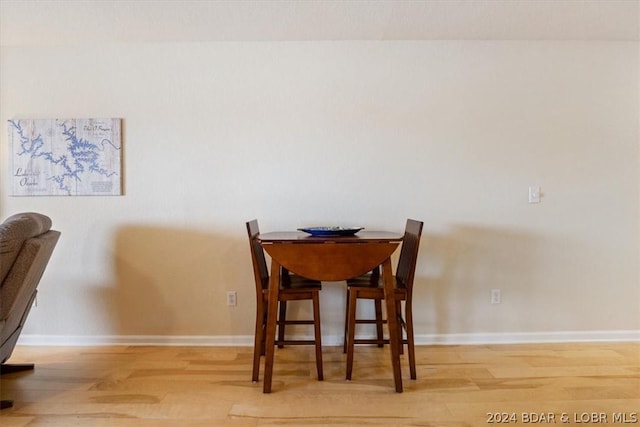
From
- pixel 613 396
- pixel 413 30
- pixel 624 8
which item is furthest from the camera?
pixel 413 30

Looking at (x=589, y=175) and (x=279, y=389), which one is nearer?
(x=279, y=389)

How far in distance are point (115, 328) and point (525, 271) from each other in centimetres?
293

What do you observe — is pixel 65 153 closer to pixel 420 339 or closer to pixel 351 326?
pixel 351 326

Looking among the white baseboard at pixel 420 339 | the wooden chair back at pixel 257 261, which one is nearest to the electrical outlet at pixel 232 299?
the white baseboard at pixel 420 339

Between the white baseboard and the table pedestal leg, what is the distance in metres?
0.73

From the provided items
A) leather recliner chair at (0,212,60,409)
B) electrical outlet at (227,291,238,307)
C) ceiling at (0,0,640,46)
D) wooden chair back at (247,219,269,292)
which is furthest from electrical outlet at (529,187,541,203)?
leather recliner chair at (0,212,60,409)

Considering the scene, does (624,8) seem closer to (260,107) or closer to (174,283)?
(260,107)

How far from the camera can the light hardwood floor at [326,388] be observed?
5.56 feet

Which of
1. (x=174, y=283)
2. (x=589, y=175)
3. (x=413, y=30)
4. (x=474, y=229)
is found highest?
(x=413, y=30)

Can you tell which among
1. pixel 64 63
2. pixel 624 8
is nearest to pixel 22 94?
pixel 64 63

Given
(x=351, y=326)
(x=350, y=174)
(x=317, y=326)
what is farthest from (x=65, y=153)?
(x=351, y=326)

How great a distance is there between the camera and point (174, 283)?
260 centimetres

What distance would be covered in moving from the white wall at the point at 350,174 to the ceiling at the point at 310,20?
0.34 feet

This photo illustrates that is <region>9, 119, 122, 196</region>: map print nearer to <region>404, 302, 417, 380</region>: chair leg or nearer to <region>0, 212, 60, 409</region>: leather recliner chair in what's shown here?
<region>0, 212, 60, 409</region>: leather recliner chair
